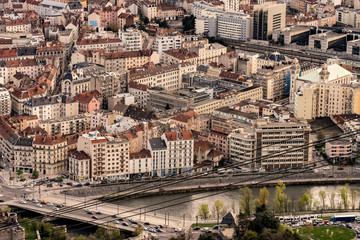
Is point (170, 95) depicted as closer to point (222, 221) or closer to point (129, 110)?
point (129, 110)

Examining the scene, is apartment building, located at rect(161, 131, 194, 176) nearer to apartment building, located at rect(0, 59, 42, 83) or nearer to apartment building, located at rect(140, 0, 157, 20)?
apartment building, located at rect(0, 59, 42, 83)

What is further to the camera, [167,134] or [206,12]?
[206,12]

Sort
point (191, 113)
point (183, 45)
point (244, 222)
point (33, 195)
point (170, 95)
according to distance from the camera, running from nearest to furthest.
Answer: point (244, 222) < point (33, 195) < point (191, 113) < point (170, 95) < point (183, 45)

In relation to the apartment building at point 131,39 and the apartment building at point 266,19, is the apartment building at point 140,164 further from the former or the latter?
the apartment building at point 266,19

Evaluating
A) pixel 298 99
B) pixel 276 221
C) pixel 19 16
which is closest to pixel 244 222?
pixel 276 221

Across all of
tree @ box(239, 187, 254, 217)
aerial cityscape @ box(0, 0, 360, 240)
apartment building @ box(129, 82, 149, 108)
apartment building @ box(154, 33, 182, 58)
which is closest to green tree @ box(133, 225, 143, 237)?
aerial cityscape @ box(0, 0, 360, 240)

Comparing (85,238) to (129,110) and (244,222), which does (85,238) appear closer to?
(244,222)

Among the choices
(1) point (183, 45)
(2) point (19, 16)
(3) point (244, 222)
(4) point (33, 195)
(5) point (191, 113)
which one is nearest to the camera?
(3) point (244, 222)

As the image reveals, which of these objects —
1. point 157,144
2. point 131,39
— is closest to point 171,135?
point 157,144
